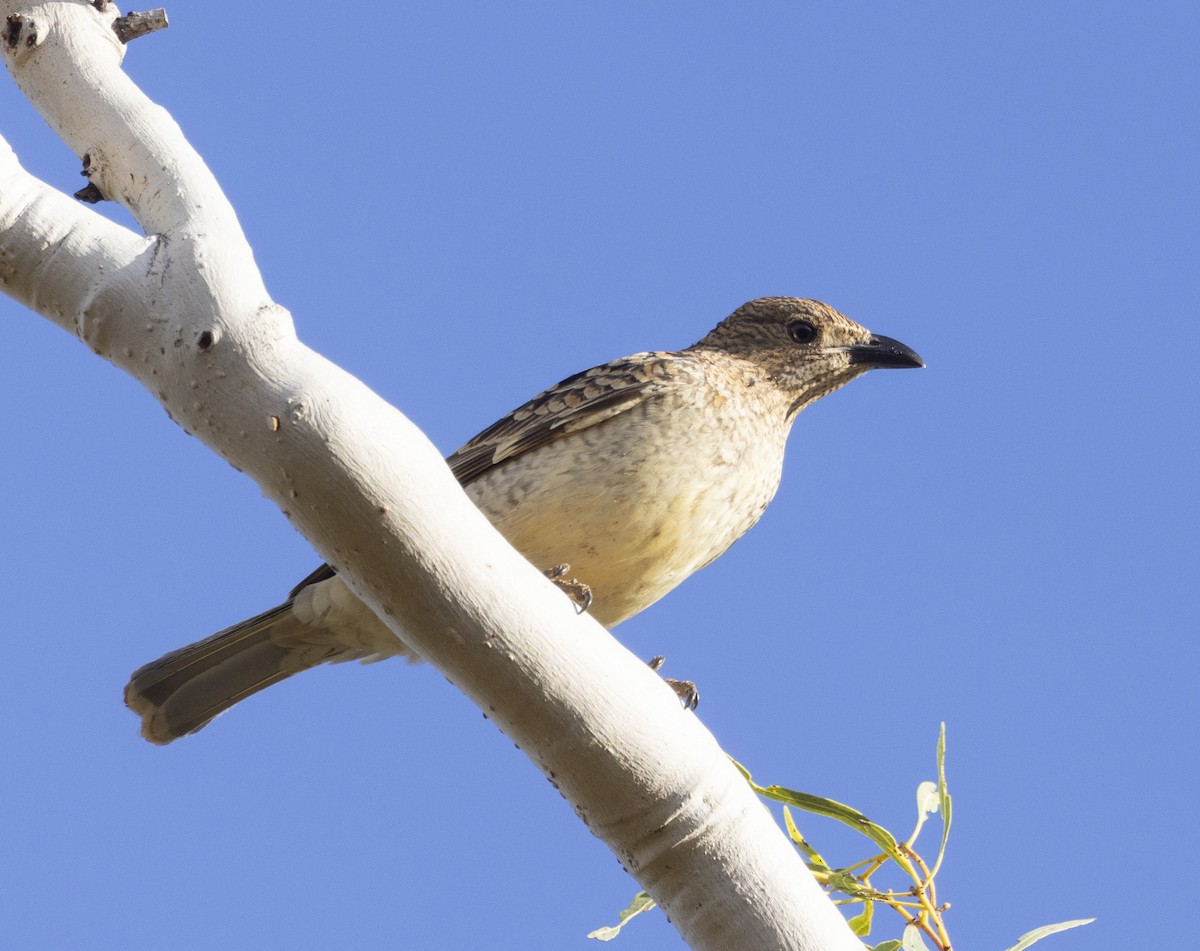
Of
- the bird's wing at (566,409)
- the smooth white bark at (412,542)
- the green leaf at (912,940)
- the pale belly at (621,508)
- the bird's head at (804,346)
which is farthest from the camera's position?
the bird's head at (804,346)

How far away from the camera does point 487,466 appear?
18.3 feet

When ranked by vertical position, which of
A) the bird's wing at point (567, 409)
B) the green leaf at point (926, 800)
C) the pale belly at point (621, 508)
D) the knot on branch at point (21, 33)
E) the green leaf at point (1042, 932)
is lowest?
the green leaf at point (1042, 932)

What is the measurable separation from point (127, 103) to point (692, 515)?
98.8 inches

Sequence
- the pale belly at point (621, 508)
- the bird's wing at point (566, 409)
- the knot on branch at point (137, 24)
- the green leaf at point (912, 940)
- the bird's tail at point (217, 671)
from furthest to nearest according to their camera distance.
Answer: the bird's wing at point (566, 409) → the bird's tail at point (217, 671) → the pale belly at point (621, 508) → the knot on branch at point (137, 24) → the green leaf at point (912, 940)

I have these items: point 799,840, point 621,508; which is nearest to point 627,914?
point 799,840

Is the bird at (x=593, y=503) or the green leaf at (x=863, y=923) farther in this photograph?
the bird at (x=593, y=503)

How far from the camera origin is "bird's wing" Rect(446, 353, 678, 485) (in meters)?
5.51

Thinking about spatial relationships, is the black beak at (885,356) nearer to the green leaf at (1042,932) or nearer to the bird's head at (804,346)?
the bird's head at (804,346)

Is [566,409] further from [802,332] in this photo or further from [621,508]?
[802,332]

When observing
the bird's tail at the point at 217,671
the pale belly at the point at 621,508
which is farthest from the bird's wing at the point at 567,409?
the bird's tail at the point at 217,671

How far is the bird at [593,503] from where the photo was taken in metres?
5.03

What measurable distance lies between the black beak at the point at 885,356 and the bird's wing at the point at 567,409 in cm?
107

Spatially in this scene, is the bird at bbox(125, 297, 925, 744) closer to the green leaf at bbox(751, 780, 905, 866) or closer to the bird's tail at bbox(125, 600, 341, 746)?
the bird's tail at bbox(125, 600, 341, 746)

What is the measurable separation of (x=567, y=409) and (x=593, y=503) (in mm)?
671
